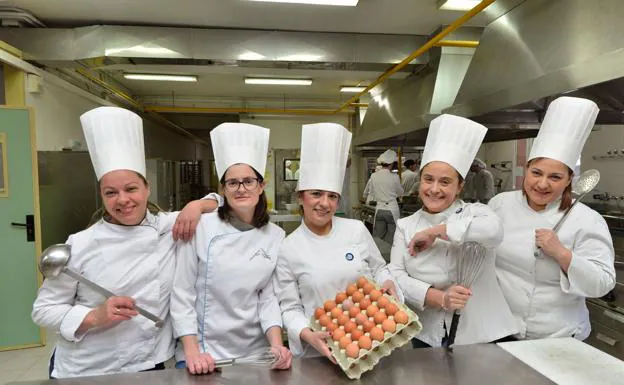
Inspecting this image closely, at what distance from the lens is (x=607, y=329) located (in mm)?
2174

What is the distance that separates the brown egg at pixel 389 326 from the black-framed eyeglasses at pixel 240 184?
60 cm

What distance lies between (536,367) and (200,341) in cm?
101

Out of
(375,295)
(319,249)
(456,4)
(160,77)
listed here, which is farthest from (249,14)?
(375,295)

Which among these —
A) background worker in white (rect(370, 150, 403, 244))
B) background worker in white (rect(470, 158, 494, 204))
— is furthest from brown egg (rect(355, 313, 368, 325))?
background worker in white (rect(370, 150, 403, 244))

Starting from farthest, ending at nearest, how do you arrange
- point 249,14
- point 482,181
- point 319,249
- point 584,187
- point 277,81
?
point 277,81 → point 482,181 → point 249,14 → point 584,187 → point 319,249

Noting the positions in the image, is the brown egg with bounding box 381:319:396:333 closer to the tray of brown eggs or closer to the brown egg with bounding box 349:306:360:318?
the tray of brown eggs

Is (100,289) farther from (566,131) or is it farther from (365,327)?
(566,131)

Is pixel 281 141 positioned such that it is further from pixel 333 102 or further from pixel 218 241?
pixel 218 241

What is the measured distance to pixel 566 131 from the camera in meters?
1.36

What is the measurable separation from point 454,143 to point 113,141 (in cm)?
112

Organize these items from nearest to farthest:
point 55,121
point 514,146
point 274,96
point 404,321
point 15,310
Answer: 1. point 404,321
2. point 15,310
3. point 55,121
4. point 514,146
5. point 274,96

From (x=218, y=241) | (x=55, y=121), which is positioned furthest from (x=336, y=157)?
(x=55, y=121)

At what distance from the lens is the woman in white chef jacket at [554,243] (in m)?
1.32

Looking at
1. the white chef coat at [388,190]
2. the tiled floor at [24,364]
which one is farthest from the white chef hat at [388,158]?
the tiled floor at [24,364]
